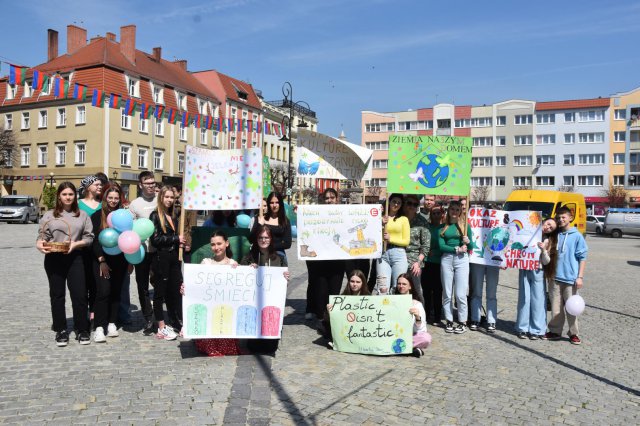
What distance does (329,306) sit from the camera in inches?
260

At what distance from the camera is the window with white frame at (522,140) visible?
74.8 meters

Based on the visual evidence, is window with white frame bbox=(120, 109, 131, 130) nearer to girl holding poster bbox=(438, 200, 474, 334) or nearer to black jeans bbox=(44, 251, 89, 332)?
black jeans bbox=(44, 251, 89, 332)

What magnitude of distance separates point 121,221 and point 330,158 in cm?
370

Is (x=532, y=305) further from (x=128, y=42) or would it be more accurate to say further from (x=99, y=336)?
(x=128, y=42)

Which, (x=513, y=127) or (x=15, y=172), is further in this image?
(x=513, y=127)

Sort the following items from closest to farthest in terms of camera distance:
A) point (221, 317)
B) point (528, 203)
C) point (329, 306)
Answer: point (221, 317)
point (329, 306)
point (528, 203)

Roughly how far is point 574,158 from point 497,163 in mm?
9673

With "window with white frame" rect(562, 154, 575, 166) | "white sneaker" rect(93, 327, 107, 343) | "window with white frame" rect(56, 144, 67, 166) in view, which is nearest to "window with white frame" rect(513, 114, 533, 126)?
"window with white frame" rect(562, 154, 575, 166)

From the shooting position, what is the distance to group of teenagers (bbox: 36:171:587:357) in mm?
6426

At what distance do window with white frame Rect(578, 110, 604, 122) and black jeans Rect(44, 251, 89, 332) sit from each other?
75927 millimetres

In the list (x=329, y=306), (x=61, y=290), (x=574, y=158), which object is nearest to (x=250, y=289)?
(x=329, y=306)

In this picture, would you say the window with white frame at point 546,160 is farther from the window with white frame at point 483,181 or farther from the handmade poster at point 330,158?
the handmade poster at point 330,158

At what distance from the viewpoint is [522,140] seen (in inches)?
2968

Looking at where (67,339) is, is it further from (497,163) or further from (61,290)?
(497,163)
